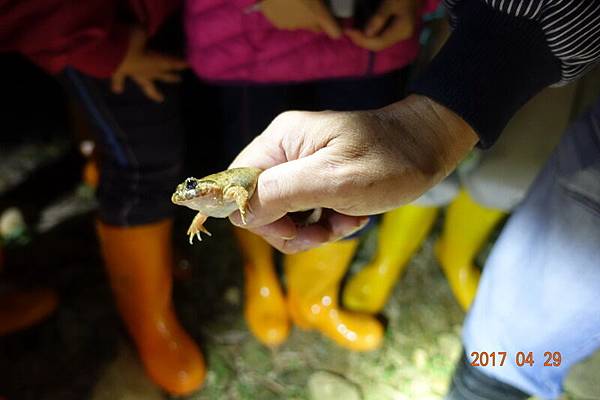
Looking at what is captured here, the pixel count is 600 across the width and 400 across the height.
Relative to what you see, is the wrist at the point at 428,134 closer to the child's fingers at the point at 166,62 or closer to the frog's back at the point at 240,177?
the frog's back at the point at 240,177

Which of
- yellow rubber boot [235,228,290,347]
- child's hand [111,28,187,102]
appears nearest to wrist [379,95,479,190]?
child's hand [111,28,187,102]

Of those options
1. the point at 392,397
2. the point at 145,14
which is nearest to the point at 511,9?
the point at 145,14

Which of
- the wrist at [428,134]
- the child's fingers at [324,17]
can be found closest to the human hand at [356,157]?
the wrist at [428,134]

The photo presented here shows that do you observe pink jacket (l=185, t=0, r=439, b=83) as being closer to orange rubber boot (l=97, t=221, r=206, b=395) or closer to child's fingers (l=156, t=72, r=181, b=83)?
child's fingers (l=156, t=72, r=181, b=83)

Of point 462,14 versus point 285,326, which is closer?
point 462,14

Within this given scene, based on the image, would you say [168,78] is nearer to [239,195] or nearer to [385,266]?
[239,195]

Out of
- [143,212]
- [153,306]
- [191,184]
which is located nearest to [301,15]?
[191,184]

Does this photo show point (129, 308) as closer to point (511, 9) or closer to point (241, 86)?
point (241, 86)
